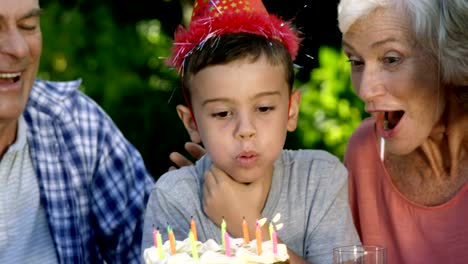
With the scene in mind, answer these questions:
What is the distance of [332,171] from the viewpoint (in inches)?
145

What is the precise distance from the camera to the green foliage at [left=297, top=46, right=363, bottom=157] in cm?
535

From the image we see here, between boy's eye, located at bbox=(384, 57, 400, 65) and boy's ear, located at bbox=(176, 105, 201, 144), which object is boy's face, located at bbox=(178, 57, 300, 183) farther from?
boy's eye, located at bbox=(384, 57, 400, 65)

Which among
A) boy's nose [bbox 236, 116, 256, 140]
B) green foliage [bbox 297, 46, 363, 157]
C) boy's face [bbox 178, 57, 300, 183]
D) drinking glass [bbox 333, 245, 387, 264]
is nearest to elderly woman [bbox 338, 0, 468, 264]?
boy's face [bbox 178, 57, 300, 183]

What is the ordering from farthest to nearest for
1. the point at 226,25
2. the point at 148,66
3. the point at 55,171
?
the point at 148,66 < the point at 55,171 < the point at 226,25

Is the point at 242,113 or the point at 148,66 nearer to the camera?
the point at 242,113

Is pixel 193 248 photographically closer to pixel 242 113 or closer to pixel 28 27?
pixel 242 113

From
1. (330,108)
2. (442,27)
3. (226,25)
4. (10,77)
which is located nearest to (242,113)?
(226,25)

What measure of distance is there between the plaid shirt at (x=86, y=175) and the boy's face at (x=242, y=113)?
1026 mm

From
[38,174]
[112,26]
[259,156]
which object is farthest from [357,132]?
[112,26]

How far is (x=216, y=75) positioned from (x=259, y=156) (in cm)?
29

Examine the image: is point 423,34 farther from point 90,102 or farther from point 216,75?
point 90,102

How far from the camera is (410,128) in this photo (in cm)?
371

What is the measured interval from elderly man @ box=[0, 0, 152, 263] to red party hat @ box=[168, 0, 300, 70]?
88 cm

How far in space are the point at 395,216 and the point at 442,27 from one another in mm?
758
